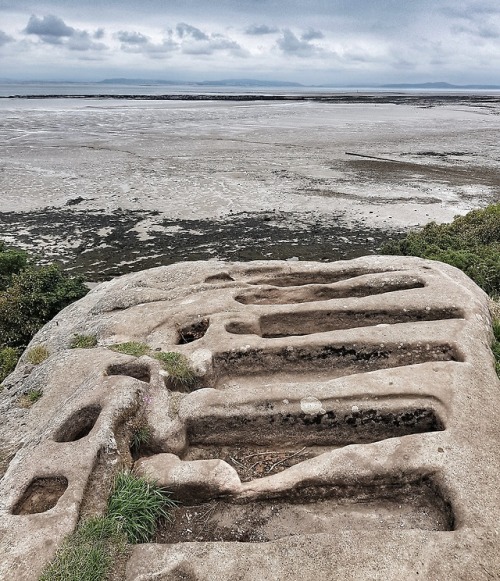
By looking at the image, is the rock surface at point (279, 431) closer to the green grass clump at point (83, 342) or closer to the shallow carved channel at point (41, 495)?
the shallow carved channel at point (41, 495)

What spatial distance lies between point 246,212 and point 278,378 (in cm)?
1846

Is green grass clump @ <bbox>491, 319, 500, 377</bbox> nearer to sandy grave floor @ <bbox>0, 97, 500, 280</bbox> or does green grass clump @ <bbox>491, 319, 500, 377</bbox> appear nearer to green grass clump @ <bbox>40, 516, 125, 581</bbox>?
green grass clump @ <bbox>40, 516, 125, 581</bbox>

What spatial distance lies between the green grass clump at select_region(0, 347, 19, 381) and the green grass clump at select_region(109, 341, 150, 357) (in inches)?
151

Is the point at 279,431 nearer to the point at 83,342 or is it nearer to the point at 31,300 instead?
the point at 83,342

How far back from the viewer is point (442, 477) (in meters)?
6.16

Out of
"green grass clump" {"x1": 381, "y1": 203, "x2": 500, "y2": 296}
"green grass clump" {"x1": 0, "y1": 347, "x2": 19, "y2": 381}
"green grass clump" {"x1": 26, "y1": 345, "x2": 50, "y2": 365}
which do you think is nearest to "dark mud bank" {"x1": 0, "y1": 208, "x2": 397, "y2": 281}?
"green grass clump" {"x1": 381, "y1": 203, "x2": 500, "y2": 296}

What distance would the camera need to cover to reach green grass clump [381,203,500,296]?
15263mm

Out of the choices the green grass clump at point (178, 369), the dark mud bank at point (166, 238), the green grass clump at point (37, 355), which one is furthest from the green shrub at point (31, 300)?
the green grass clump at point (178, 369)

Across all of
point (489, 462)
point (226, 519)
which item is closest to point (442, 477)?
point (489, 462)

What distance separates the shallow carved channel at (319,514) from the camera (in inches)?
237

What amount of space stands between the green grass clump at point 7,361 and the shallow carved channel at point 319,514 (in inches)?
291

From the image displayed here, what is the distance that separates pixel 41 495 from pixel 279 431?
3415 millimetres

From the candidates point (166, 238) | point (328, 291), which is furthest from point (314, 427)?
point (166, 238)

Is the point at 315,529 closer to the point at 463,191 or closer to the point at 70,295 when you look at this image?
the point at 70,295
